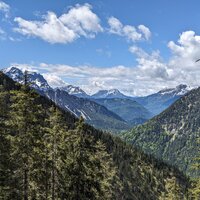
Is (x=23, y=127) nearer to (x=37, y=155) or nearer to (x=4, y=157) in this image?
(x=4, y=157)

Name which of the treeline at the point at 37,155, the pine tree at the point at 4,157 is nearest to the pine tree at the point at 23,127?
the treeline at the point at 37,155

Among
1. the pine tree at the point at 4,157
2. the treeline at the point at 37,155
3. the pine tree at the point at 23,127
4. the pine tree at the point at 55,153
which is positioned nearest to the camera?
the pine tree at the point at 4,157

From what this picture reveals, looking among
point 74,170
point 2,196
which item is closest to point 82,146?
point 74,170

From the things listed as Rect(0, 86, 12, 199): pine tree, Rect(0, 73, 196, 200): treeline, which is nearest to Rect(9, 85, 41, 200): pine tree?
Rect(0, 73, 196, 200): treeline

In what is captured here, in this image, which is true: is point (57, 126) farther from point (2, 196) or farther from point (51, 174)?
point (2, 196)

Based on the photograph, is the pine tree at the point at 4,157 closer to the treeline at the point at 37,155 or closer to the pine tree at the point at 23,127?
the treeline at the point at 37,155

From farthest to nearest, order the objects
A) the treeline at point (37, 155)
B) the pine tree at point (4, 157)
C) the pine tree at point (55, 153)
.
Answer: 1. the pine tree at point (55, 153)
2. the treeline at point (37, 155)
3. the pine tree at point (4, 157)

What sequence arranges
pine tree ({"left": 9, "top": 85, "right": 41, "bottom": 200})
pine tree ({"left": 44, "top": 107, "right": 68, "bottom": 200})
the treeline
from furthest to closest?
1. pine tree ({"left": 44, "top": 107, "right": 68, "bottom": 200})
2. pine tree ({"left": 9, "top": 85, "right": 41, "bottom": 200})
3. the treeline

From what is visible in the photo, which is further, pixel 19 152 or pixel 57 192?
pixel 57 192

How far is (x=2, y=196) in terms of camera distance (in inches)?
1115

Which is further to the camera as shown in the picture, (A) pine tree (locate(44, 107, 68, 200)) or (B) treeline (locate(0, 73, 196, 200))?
(A) pine tree (locate(44, 107, 68, 200))

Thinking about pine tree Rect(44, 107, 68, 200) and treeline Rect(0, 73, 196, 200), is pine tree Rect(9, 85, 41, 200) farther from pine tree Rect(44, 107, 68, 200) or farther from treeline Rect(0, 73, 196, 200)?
pine tree Rect(44, 107, 68, 200)

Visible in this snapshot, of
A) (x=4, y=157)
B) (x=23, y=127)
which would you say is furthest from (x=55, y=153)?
(x=4, y=157)

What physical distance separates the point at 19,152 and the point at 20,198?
4537 millimetres
